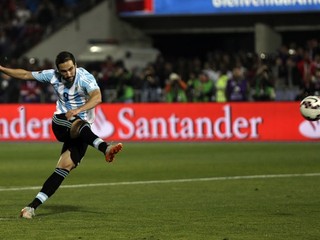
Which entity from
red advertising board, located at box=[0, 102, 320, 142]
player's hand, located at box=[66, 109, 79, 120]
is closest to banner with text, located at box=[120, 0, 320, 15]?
red advertising board, located at box=[0, 102, 320, 142]

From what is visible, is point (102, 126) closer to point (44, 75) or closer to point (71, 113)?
point (44, 75)

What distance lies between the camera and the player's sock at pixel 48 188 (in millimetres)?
12742

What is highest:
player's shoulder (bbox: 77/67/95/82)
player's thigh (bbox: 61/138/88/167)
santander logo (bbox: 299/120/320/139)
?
player's shoulder (bbox: 77/67/95/82)

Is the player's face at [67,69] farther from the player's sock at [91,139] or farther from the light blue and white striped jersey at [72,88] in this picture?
the player's sock at [91,139]

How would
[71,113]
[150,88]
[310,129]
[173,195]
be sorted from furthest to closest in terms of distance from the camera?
1. [150,88]
2. [310,129]
3. [173,195]
4. [71,113]

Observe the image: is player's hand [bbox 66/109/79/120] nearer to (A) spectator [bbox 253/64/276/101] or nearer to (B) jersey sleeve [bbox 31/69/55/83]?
(B) jersey sleeve [bbox 31/69/55/83]

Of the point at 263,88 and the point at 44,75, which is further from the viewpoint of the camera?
the point at 263,88

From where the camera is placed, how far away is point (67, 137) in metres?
13.0

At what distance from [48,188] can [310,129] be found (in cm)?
1592

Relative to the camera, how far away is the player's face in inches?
494

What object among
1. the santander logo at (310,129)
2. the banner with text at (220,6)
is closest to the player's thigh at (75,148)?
the santander logo at (310,129)

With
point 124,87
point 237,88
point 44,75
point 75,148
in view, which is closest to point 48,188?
point 75,148

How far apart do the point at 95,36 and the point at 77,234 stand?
3067 centimetres

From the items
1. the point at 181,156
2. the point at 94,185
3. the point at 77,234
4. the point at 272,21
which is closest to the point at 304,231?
the point at 77,234
